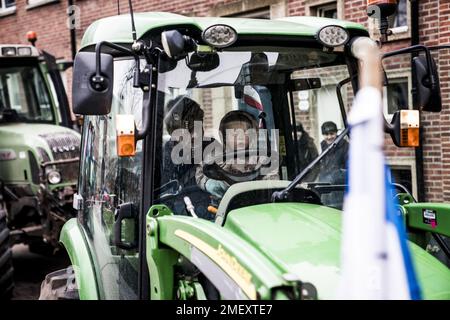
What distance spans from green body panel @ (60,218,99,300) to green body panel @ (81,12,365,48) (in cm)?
110

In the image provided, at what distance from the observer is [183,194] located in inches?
125

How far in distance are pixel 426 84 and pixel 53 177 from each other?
16.5 feet

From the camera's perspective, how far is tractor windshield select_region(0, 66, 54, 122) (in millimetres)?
8078

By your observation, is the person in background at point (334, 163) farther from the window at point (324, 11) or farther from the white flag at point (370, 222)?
the window at point (324, 11)

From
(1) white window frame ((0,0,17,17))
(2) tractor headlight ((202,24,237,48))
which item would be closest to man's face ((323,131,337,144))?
(2) tractor headlight ((202,24,237,48))

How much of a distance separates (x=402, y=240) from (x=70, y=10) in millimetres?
12172

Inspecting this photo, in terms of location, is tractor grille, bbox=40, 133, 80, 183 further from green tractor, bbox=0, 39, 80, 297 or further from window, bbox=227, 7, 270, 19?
window, bbox=227, 7, 270, 19

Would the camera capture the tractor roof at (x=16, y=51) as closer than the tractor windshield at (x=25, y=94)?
Yes

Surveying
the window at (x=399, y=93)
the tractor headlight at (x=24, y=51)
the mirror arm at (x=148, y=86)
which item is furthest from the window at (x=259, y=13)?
the mirror arm at (x=148, y=86)

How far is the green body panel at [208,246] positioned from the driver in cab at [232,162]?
28cm

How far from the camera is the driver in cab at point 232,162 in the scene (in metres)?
3.20

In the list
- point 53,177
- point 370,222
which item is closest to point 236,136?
point 370,222

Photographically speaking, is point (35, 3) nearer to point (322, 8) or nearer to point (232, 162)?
point (322, 8)
